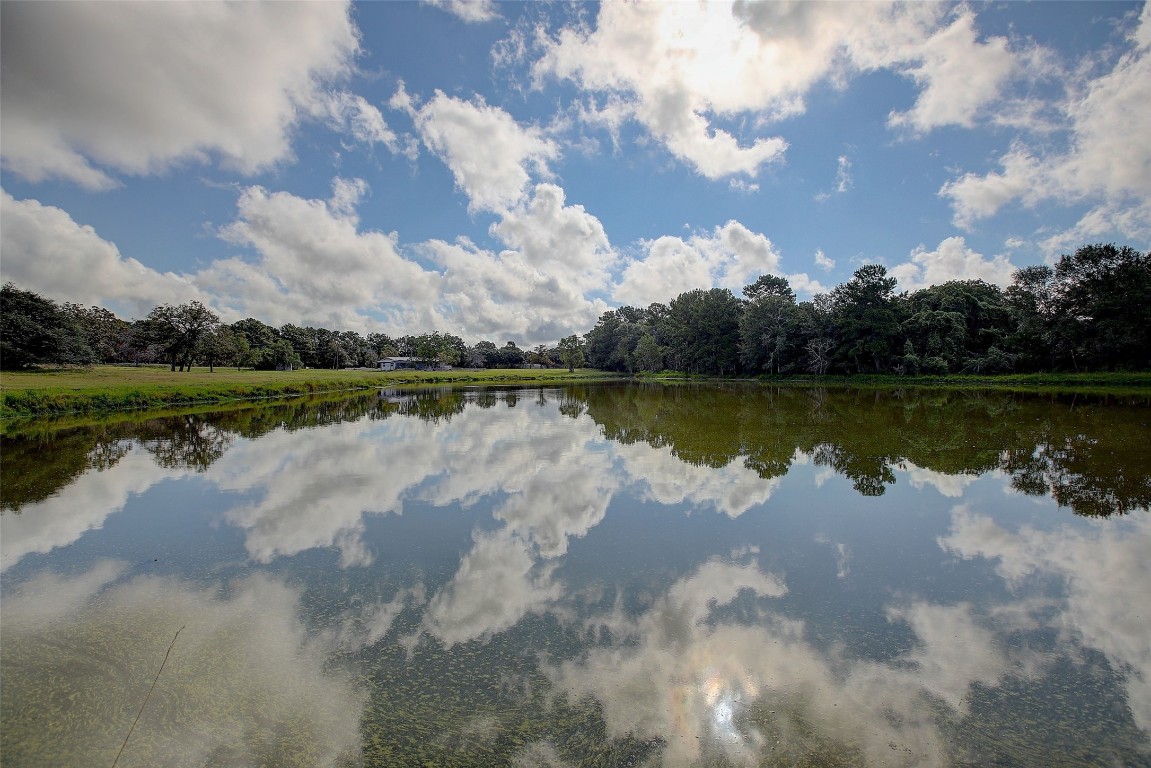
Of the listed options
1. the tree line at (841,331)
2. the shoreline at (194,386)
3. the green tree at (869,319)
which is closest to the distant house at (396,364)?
the tree line at (841,331)

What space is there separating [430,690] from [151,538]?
7155 millimetres

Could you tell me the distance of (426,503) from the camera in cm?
979

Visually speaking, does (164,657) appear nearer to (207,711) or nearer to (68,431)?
(207,711)

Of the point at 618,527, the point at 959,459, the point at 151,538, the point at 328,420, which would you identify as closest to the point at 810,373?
the point at 959,459

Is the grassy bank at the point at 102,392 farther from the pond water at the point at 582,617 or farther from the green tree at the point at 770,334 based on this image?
the green tree at the point at 770,334

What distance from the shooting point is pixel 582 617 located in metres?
5.23

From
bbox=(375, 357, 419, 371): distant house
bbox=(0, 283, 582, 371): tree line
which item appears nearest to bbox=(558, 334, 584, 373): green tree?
bbox=(0, 283, 582, 371): tree line

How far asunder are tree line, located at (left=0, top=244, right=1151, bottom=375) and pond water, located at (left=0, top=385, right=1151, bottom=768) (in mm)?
46013

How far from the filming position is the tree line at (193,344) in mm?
40000

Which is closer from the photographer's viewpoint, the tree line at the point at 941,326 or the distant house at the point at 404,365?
the tree line at the point at 941,326

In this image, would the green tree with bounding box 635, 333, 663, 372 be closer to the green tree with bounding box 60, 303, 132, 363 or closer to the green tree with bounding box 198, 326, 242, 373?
the green tree with bounding box 198, 326, 242, 373

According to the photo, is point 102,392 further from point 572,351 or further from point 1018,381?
point 572,351

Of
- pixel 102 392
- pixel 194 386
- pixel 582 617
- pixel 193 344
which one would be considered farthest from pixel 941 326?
pixel 193 344

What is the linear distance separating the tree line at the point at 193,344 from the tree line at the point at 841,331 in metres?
0.18
